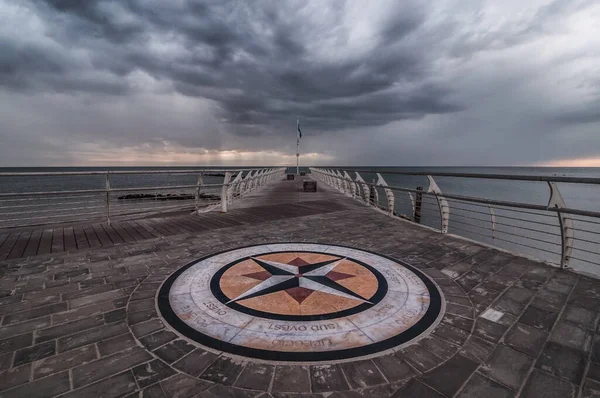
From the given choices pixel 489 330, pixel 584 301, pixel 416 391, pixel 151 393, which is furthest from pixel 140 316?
pixel 584 301

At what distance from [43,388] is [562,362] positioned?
4137 millimetres

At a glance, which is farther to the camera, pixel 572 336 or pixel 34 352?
pixel 572 336

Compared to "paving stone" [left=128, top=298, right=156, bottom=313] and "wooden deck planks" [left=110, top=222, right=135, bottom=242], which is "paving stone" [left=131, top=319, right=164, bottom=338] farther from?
"wooden deck planks" [left=110, top=222, right=135, bottom=242]

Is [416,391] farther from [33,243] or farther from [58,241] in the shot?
[33,243]

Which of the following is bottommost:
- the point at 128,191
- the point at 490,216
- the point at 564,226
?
the point at 490,216

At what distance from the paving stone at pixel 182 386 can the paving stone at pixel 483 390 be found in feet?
6.15

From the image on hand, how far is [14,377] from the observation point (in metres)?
2.15

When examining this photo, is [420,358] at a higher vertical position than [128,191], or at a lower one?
lower

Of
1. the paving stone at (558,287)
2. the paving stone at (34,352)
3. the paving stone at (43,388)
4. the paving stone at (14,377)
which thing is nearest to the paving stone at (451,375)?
the paving stone at (558,287)

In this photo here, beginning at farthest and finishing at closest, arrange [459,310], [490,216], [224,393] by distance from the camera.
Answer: [490,216] → [459,310] → [224,393]

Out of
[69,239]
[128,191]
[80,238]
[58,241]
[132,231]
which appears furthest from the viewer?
[128,191]

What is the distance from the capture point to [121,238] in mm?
6113

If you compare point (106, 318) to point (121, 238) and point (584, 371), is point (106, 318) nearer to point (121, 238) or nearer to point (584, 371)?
point (121, 238)

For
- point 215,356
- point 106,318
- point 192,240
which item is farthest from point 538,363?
point 192,240
